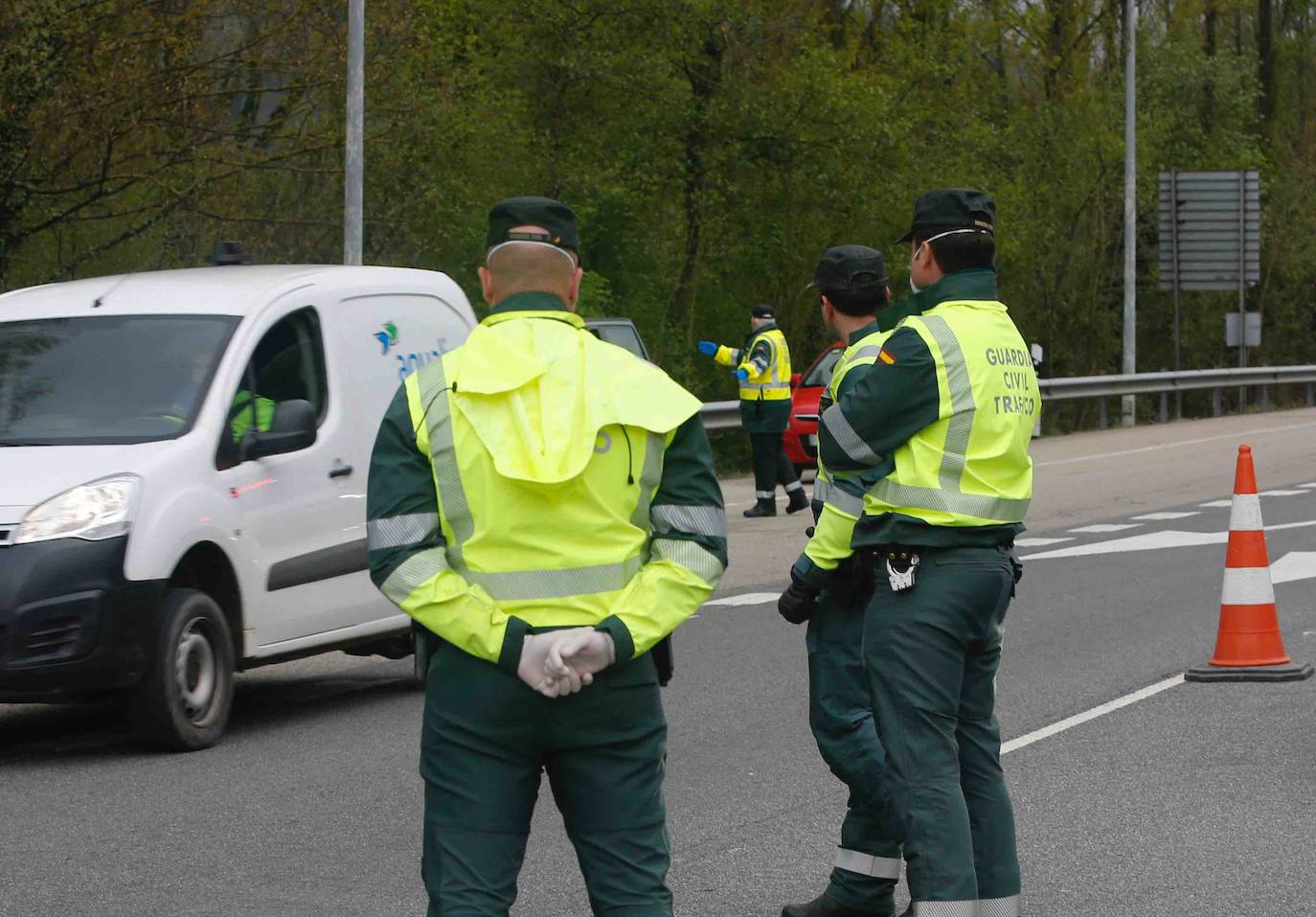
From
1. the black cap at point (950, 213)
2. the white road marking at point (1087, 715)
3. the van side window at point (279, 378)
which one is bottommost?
the white road marking at point (1087, 715)

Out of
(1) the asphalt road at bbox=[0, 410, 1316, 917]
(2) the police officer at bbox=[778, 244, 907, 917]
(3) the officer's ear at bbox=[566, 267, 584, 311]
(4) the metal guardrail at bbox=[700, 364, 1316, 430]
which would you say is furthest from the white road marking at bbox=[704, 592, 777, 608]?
(4) the metal guardrail at bbox=[700, 364, 1316, 430]

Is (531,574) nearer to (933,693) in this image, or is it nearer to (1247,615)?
(933,693)

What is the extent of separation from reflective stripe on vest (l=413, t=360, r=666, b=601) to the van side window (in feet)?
17.0

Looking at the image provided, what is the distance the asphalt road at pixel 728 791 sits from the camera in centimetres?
636

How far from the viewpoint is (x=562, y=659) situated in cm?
380

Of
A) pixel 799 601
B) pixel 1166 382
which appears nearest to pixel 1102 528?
pixel 799 601

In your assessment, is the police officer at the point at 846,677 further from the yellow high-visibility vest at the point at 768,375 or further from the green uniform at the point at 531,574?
A: the yellow high-visibility vest at the point at 768,375

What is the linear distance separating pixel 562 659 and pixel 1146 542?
43.0 feet

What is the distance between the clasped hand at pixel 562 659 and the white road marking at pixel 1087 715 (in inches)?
176

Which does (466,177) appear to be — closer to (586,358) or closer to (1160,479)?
(1160,479)

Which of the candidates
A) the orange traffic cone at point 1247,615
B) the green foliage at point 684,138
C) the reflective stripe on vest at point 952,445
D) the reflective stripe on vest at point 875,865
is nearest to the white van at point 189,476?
the reflective stripe on vest at point 875,865

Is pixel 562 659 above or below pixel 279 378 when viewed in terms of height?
below

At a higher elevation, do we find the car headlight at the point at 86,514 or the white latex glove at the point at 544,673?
the white latex glove at the point at 544,673

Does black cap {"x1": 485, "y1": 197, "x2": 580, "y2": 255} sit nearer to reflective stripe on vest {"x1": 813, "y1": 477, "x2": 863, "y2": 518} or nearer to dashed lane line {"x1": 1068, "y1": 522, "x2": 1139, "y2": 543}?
reflective stripe on vest {"x1": 813, "y1": 477, "x2": 863, "y2": 518}
